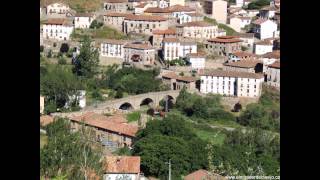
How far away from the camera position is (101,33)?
46.3ft

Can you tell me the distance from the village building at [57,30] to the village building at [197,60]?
2849 millimetres

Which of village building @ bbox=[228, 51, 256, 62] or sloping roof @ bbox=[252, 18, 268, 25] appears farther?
sloping roof @ bbox=[252, 18, 268, 25]

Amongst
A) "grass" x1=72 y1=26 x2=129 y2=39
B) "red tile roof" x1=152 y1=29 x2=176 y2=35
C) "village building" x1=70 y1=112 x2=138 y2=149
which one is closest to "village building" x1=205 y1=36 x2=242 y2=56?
"red tile roof" x1=152 y1=29 x2=176 y2=35

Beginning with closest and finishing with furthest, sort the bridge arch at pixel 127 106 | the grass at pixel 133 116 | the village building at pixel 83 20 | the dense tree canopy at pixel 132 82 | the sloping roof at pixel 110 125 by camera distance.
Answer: the sloping roof at pixel 110 125 → the grass at pixel 133 116 → the bridge arch at pixel 127 106 → the dense tree canopy at pixel 132 82 → the village building at pixel 83 20

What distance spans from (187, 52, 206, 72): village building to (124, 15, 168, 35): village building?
145cm

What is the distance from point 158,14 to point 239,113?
14.7 ft

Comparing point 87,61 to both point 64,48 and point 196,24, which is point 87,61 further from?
point 196,24

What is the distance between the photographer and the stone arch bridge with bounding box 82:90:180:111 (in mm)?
10958

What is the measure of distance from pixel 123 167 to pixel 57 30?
846cm

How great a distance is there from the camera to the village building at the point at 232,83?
1162cm

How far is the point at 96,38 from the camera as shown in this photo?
1381 centimetres

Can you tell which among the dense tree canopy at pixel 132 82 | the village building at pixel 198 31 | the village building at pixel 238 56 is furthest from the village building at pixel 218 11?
the dense tree canopy at pixel 132 82

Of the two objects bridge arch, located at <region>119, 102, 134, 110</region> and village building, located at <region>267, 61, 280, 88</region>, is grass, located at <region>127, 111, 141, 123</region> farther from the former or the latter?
village building, located at <region>267, 61, 280, 88</region>

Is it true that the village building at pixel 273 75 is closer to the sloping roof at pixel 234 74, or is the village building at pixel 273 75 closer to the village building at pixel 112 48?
the sloping roof at pixel 234 74
